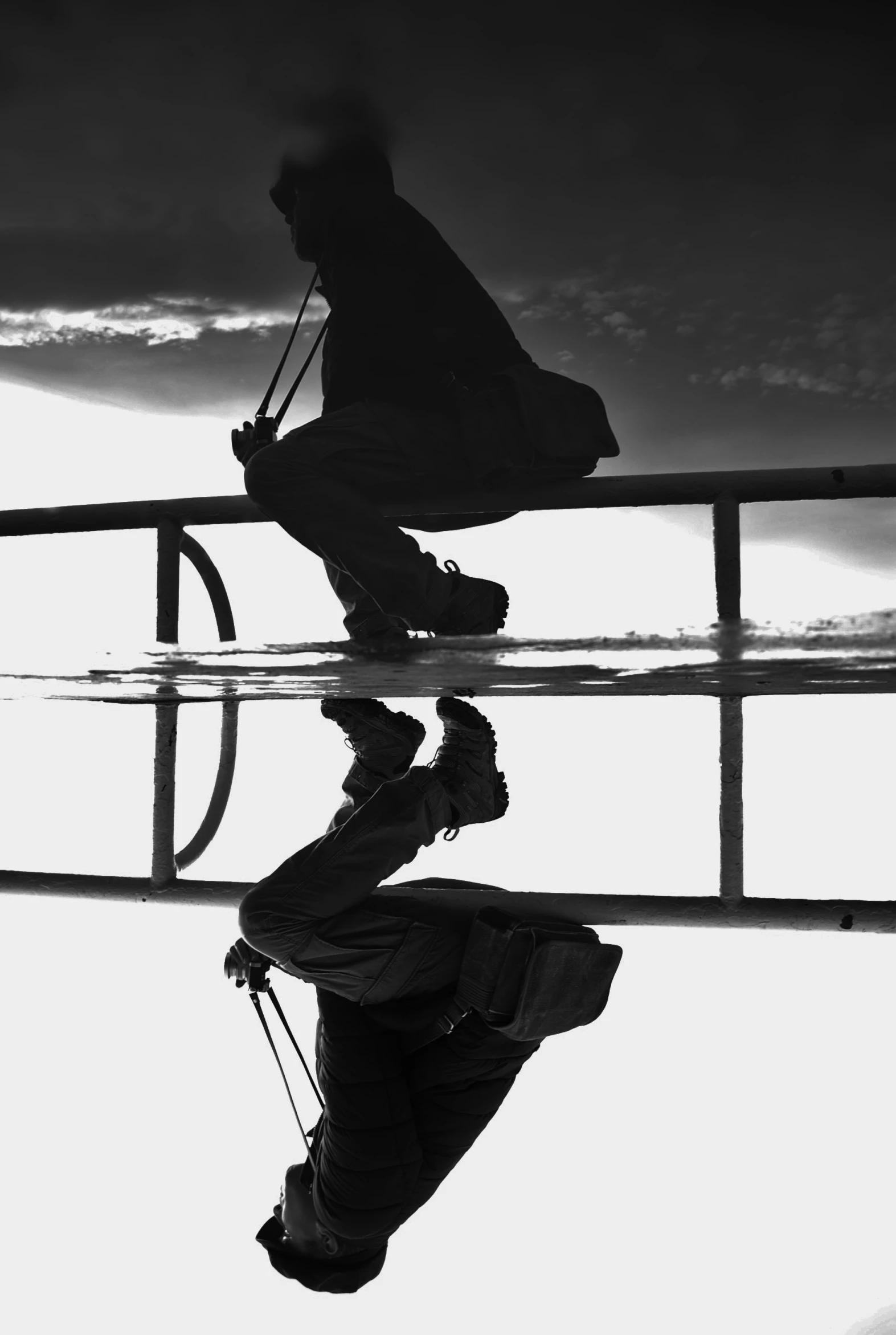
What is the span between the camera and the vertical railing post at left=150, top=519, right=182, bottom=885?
1567mm

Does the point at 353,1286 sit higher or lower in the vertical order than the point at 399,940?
lower

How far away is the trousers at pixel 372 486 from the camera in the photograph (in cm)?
132

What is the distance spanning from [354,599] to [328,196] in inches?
23.5

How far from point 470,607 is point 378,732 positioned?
0.27 metres

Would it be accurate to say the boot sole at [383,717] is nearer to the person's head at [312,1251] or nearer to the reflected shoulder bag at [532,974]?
the reflected shoulder bag at [532,974]

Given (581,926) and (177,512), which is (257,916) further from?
(177,512)

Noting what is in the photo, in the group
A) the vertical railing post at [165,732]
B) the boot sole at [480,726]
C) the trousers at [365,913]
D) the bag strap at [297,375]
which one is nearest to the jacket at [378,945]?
the trousers at [365,913]

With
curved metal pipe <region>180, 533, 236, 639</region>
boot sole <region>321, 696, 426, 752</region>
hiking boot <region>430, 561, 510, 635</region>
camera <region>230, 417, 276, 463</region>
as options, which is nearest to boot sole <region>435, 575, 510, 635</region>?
hiking boot <region>430, 561, 510, 635</region>

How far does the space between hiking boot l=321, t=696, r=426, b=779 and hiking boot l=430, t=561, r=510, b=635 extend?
0.21m

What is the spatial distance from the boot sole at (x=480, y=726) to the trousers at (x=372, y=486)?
0.59 feet

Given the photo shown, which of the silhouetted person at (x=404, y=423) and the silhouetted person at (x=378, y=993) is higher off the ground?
the silhouetted person at (x=404, y=423)

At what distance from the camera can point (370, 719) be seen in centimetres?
157

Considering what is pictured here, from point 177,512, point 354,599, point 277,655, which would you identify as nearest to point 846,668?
point 277,655

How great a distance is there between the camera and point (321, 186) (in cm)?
164
